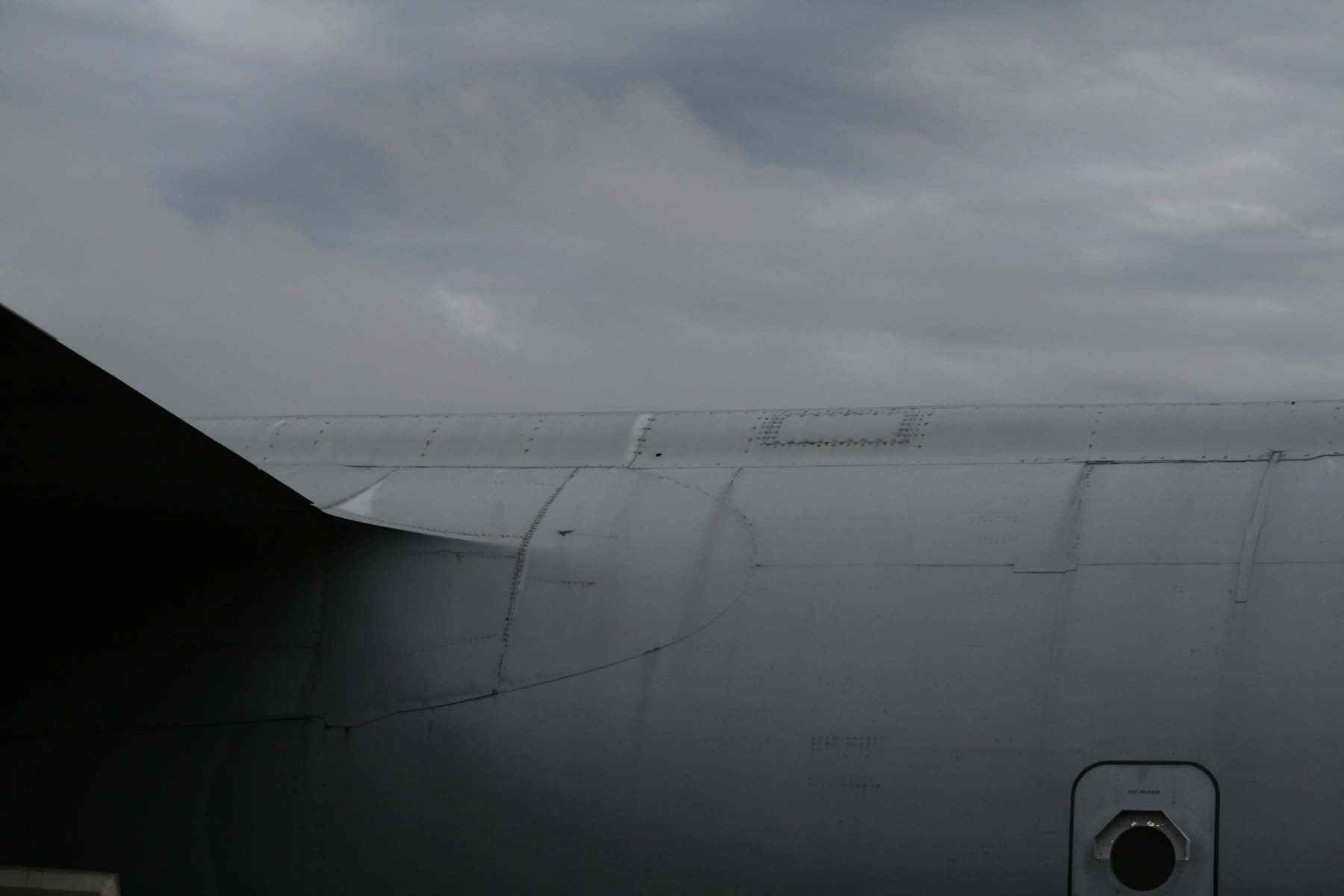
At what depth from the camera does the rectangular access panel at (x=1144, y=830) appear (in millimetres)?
5309

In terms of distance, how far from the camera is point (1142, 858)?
5.35m

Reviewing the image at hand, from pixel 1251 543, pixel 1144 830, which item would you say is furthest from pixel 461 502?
pixel 1251 543

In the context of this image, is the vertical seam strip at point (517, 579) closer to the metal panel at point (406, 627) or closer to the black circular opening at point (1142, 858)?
the metal panel at point (406, 627)

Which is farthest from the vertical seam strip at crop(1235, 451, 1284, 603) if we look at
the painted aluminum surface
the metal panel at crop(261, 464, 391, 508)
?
the metal panel at crop(261, 464, 391, 508)

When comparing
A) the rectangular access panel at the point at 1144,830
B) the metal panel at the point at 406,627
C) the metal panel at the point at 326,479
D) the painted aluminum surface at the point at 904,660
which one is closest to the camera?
the rectangular access panel at the point at 1144,830

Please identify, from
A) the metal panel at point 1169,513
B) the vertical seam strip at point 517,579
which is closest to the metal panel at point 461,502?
the vertical seam strip at point 517,579

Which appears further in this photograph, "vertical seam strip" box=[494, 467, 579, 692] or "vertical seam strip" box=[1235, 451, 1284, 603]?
"vertical seam strip" box=[494, 467, 579, 692]

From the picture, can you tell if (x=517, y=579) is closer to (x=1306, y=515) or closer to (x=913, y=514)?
(x=913, y=514)

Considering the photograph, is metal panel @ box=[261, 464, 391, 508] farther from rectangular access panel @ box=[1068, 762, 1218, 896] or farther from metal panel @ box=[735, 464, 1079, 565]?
rectangular access panel @ box=[1068, 762, 1218, 896]

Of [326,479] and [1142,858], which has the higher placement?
[326,479]

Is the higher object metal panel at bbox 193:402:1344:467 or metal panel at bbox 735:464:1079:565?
metal panel at bbox 193:402:1344:467

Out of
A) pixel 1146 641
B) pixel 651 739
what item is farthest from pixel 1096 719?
pixel 651 739

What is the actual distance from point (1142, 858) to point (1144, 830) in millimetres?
104

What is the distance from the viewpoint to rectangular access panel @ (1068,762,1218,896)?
17.4 ft
